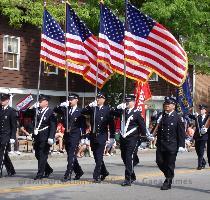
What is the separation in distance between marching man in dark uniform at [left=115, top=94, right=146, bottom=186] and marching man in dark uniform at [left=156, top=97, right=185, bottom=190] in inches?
18.7

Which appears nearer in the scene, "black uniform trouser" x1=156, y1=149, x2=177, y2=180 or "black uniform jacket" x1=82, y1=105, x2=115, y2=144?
"black uniform trouser" x1=156, y1=149, x2=177, y2=180

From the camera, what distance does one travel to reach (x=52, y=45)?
13.8m

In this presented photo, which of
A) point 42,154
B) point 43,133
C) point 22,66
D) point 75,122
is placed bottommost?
point 42,154

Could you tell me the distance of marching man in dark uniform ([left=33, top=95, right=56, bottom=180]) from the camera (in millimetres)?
12109

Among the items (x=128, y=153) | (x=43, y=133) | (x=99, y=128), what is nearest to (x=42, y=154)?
(x=43, y=133)

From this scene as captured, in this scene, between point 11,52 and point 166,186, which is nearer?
point 166,186

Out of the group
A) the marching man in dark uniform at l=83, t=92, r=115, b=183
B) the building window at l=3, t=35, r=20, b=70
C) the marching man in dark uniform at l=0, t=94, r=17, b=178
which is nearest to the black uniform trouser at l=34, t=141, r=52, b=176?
the marching man in dark uniform at l=0, t=94, r=17, b=178

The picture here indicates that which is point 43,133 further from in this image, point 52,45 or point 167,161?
point 167,161

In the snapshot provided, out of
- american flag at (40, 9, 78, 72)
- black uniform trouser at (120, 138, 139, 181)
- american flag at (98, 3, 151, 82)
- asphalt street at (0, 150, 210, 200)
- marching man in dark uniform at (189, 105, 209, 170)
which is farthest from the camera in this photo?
marching man in dark uniform at (189, 105, 209, 170)

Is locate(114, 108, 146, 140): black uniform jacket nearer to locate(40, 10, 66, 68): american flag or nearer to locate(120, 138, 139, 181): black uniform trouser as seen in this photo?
locate(120, 138, 139, 181): black uniform trouser

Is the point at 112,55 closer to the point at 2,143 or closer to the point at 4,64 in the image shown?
the point at 2,143

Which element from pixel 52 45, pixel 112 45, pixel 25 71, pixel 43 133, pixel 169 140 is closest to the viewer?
pixel 169 140

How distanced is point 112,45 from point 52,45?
66.8 inches

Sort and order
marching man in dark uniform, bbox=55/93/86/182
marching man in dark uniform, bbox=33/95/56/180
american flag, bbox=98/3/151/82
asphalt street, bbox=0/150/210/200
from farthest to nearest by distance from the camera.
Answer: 1. american flag, bbox=98/3/151/82
2. marching man in dark uniform, bbox=33/95/56/180
3. marching man in dark uniform, bbox=55/93/86/182
4. asphalt street, bbox=0/150/210/200
